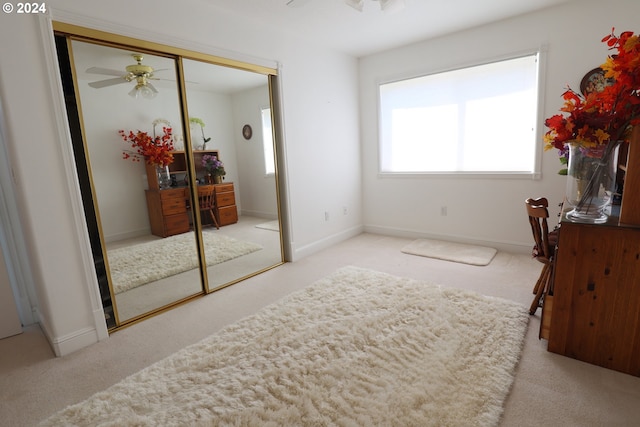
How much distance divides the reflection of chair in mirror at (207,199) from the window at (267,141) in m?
0.69

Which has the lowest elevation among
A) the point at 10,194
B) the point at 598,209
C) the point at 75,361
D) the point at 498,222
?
the point at 75,361

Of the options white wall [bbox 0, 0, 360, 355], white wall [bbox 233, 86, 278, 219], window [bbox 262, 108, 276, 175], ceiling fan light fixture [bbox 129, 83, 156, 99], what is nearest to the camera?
white wall [bbox 0, 0, 360, 355]

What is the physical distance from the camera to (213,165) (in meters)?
3.03

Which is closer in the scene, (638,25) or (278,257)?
(638,25)

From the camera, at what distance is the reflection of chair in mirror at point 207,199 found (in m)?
2.94

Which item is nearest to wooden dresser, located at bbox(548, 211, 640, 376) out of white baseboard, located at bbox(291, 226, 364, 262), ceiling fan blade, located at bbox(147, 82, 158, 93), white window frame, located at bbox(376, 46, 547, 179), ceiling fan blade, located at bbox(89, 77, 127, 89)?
white window frame, located at bbox(376, 46, 547, 179)

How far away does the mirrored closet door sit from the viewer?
2266mm

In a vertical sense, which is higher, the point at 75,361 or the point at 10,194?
the point at 10,194

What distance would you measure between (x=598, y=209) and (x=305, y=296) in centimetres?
210

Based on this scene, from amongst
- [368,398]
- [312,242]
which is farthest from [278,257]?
[368,398]

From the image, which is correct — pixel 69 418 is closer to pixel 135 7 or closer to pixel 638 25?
pixel 135 7

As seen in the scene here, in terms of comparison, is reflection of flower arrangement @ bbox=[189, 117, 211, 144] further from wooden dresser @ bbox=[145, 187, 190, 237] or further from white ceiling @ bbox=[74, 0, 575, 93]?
wooden dresser @ bbox=[145, 187, 190, 237]

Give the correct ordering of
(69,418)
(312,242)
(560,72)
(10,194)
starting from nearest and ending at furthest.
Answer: (69,418) → (10,194) → (560,72) → (312,242)

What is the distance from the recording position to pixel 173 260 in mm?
2941
